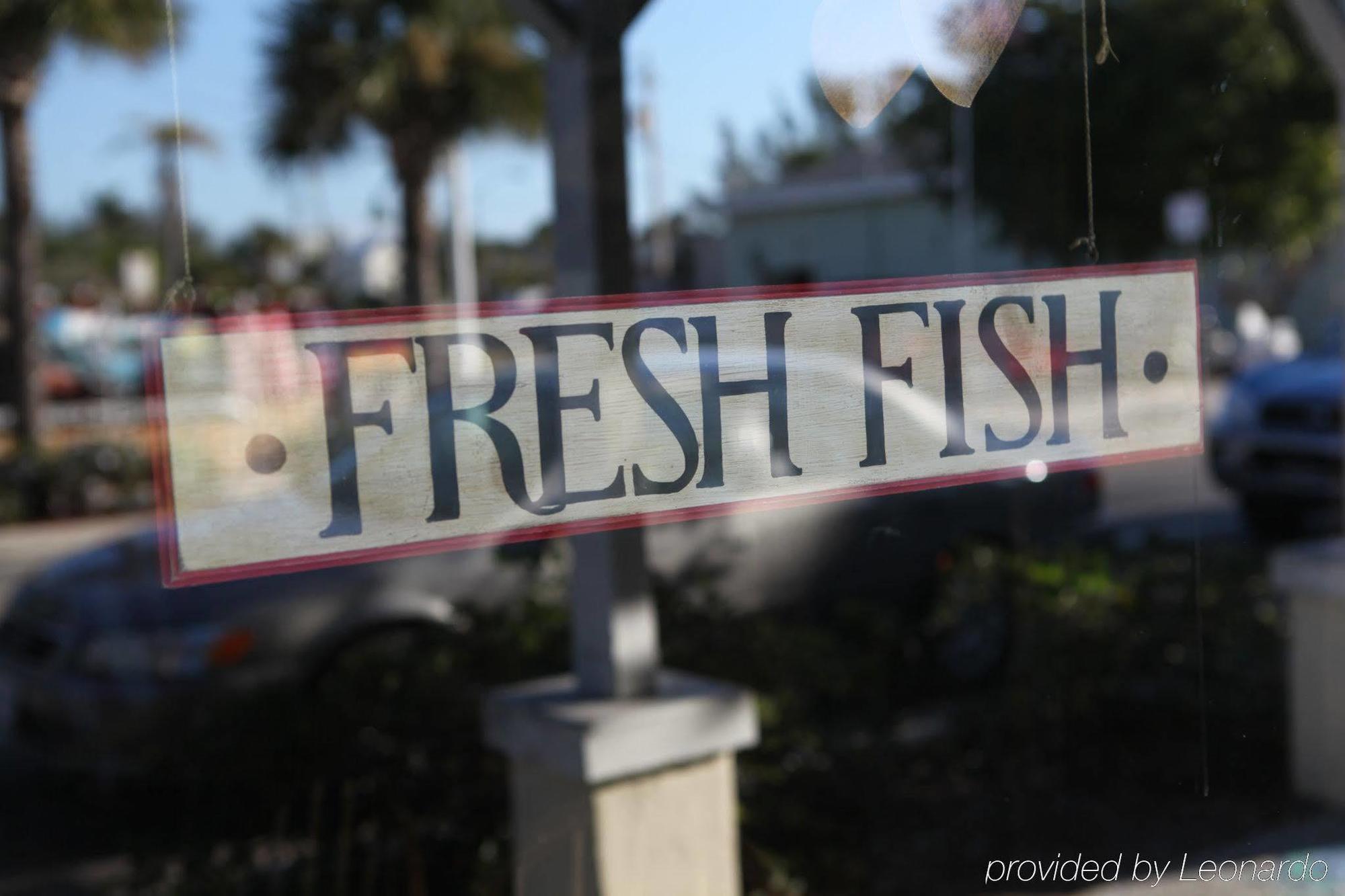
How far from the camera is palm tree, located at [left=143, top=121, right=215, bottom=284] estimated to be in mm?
1865

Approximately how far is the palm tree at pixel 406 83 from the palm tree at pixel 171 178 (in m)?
0.64

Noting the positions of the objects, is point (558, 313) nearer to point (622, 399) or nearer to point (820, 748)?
point (622, 399)

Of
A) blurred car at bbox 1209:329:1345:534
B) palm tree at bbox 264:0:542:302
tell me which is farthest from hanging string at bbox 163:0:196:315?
blurred car at bbox 1209:329:1345:534

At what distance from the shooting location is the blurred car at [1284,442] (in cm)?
772

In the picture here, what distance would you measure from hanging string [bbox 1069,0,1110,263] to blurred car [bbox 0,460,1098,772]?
1.05 meters

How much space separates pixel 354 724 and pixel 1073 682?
2.03m

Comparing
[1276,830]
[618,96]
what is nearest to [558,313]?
[618,96]

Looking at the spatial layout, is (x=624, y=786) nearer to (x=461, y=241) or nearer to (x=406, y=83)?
(x=461, y=241)

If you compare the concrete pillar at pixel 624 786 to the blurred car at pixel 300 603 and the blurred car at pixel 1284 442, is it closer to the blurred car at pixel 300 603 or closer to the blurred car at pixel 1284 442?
the blurred car at pixel 300 603

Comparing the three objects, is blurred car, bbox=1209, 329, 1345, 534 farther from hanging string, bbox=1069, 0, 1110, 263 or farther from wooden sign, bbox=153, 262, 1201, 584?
wooden sign, bbox=153, 262, 1201, 584

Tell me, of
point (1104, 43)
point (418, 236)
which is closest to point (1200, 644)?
point (1104, 43)

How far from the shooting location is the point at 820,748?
3443mm

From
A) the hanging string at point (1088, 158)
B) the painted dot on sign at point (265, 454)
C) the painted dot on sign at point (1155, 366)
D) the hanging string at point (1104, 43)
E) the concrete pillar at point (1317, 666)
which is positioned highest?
the hanging string at point (1104, 43)

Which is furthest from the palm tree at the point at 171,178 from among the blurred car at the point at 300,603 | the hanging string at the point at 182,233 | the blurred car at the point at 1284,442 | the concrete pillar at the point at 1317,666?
the blurred car at the point at 1284,442
